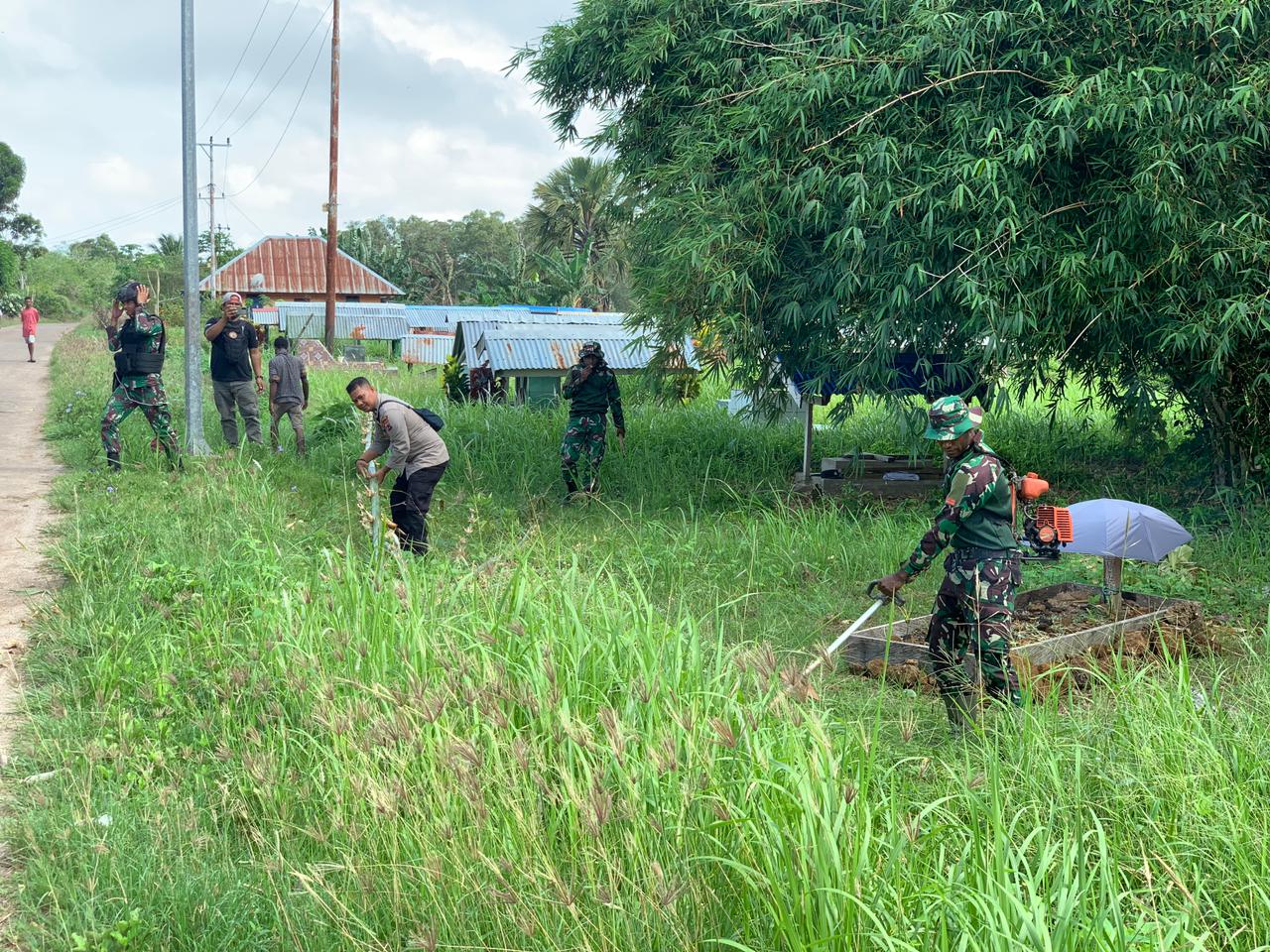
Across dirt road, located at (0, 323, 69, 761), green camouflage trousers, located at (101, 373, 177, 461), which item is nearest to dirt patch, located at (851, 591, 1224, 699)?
dirt road, located at (0, 323, 69, 761)

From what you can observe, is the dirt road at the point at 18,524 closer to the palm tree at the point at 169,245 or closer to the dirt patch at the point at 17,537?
the dirt patch at the point at 17,537

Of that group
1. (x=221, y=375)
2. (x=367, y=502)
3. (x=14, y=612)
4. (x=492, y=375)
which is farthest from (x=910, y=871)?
(x=492, y=375)

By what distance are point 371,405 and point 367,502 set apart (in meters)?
1.65

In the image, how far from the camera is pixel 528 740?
12.8 ft

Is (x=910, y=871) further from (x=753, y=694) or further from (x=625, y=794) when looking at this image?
(x=753, y=694)

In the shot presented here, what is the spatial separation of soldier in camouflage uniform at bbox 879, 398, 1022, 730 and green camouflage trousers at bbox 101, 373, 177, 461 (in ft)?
25.7

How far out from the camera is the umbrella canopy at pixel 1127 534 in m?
6.67

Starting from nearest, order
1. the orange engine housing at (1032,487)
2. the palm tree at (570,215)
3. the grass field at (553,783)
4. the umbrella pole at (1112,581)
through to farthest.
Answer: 1. the grass field at (553,783)
2. the orange engine housing at (1032,487)
3. the umbrella pole at (1112,581)
4. the palm tree at (570,215)

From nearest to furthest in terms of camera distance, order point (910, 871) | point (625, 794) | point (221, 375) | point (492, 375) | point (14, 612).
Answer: point (910, 871) < point (625, 794) < point (14, 612) < point (221, 375) < point (492, 375)

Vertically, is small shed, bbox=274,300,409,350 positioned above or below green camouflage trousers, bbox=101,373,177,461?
above

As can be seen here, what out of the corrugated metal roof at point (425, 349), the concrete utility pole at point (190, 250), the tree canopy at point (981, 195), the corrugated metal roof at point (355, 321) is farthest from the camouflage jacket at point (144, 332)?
the corrugated metal roof at point (355, 321)

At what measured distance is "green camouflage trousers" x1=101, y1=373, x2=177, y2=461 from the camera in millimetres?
10492

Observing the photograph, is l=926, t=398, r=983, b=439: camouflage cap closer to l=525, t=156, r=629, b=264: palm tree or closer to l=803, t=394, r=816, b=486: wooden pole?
l=803, t=394, r=816, b=486: wooden pole

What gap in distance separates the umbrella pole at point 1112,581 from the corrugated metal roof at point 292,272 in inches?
1873
